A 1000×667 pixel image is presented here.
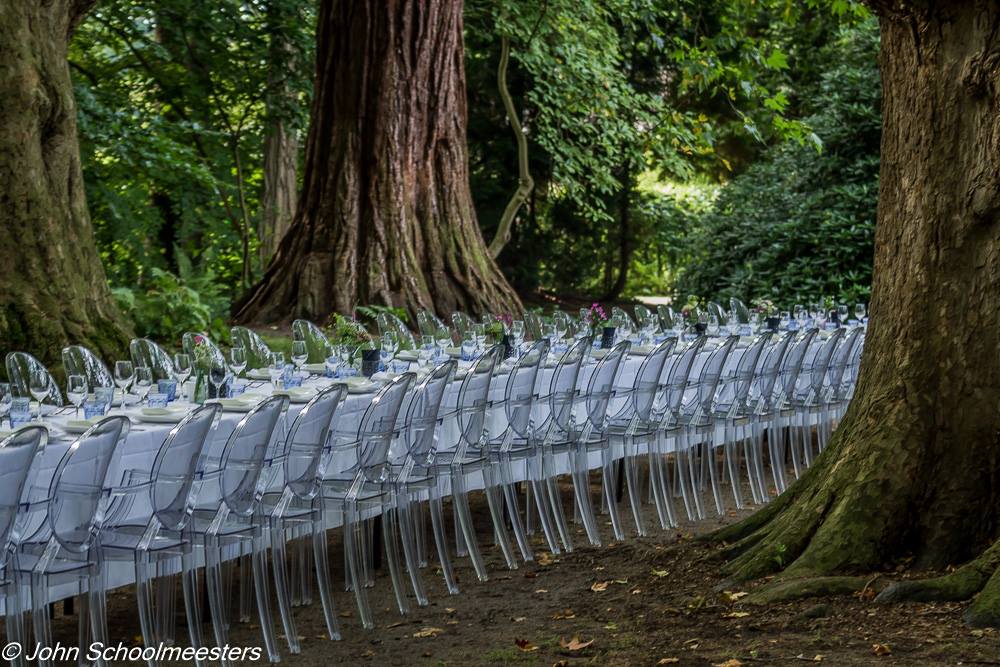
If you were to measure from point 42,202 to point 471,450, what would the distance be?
3818 millimetres

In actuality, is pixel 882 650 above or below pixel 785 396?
below

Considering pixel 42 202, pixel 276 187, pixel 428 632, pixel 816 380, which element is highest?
pixel 276 187

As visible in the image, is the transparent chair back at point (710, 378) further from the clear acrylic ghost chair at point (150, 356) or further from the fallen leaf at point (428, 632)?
the clear acrylic ghost chair at point (150, 356)

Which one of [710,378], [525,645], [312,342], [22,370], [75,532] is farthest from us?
[710,378]

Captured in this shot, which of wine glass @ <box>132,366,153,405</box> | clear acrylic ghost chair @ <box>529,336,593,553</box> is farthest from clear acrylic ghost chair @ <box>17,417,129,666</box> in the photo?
clear acrylic ghost chair @ <box>529,336,593,553</box>

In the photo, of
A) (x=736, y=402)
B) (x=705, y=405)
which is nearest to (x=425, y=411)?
(x=705, y=405)

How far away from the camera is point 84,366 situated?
601 centimetres

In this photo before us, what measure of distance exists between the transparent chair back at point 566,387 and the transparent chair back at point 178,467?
293 cm

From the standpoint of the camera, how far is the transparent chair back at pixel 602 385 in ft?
24.6

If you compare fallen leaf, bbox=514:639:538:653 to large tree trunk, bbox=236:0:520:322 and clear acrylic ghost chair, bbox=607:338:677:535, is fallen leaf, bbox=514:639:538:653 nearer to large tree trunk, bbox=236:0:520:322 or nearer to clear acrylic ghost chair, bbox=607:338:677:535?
clear acrylic ghost chair, bbox=607:338:677:535

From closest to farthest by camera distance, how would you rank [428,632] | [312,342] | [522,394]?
Answer: [428,632], [522,394], [312,342]

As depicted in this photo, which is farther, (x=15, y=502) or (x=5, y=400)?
(x=5, y=400)

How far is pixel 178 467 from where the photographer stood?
480 centimetres

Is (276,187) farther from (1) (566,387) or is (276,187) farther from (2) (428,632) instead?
(2) (428,632)
